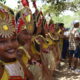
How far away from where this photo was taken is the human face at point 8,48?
2678mm

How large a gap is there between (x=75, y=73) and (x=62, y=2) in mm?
4155

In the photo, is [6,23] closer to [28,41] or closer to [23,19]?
[23,19]

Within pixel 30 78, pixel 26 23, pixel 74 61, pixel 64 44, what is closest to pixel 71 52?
pixel 74 61

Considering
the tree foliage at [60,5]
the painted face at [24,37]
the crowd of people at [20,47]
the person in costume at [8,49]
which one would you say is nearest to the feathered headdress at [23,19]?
the crowd of people at [20,47]

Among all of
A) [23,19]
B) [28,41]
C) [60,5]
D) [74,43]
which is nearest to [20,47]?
[23,19]

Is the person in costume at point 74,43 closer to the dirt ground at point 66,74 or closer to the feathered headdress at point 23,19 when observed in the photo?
the dirt ground at point 66,74

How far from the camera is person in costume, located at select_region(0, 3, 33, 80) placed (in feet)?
8.79

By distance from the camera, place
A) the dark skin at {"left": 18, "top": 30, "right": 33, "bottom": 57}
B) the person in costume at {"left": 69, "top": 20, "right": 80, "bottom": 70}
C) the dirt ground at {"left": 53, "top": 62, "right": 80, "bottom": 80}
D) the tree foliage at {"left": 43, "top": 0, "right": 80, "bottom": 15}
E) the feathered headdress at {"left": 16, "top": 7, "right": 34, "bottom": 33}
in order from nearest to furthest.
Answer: the feathered headdress at {"left": 16, "top": 7, "right": 34, "bottom": 33}, the dark skin at {"left": 18, "top": 30, "right": 33, "bottom": 57}, the dirt ground at {"left": 53, "top": 62, "right": 80, "bottom": 80}, the person in costume at {"left": 69, "top": 20, "right": 80, "bottom": 70}, the tree foliage at {"left": 43, "top": 0, "right": 80, "bottom": 15}

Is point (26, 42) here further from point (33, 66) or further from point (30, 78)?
point (30, 78)

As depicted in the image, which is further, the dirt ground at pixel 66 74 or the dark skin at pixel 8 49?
the dirt ground at pixel 66 74

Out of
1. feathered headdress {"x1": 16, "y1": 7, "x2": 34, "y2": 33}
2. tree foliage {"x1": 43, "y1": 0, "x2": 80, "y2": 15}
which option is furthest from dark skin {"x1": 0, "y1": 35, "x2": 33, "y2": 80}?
tree foliage {"x1": 43, "y1": 0, "x2": 80, "y2": 15}

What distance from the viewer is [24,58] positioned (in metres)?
3.16

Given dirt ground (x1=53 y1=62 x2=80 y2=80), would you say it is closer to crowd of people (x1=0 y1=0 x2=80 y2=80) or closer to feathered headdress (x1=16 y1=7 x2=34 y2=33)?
crowd of people (x1=0 y1=0 x2=80 y2=80)

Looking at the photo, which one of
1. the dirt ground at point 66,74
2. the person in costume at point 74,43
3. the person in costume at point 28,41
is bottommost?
the dirt ground at point 66,74
